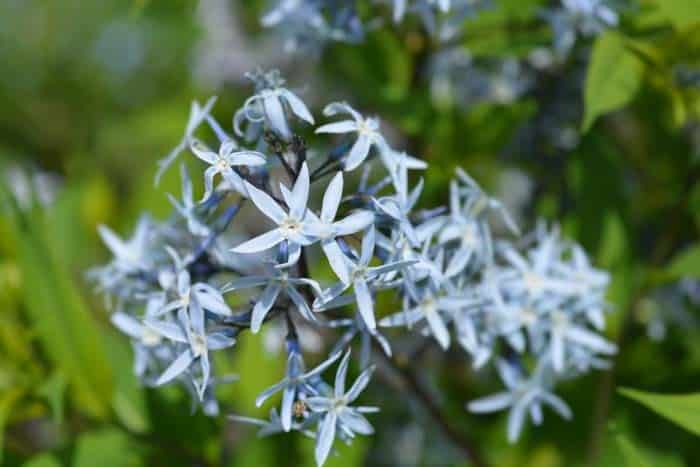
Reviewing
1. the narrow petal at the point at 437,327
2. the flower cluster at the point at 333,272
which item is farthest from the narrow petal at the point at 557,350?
the narrow petal at the point at 437,327

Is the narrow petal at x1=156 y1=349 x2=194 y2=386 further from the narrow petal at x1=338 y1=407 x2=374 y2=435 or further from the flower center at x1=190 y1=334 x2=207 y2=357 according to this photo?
the narrow petal at x1=338 y1=407 x2=374 y2=435

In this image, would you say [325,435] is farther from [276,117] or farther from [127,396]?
[127,396]

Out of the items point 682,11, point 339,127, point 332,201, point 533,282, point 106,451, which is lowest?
point 106,451

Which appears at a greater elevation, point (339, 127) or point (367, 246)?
point (339, 127)

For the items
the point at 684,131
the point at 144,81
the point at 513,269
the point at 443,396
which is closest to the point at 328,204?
the point at 513,269

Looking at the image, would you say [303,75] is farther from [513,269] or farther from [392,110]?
[513,269]

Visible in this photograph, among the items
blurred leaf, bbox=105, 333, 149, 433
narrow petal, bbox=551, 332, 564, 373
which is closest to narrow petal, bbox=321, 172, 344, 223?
narrow petal, bbox=551, 332, 564, 373

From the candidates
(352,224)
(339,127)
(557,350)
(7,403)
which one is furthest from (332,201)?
(7,403)
